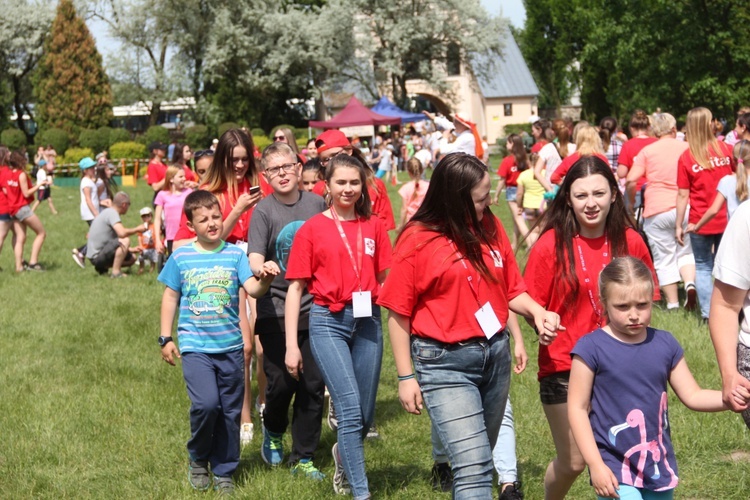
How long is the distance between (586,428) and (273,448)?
9.64 ft

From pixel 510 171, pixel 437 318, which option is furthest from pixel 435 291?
pixel 510 171

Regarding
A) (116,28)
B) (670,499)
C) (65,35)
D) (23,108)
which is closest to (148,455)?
(670,499)

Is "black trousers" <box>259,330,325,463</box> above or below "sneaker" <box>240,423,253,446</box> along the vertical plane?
above

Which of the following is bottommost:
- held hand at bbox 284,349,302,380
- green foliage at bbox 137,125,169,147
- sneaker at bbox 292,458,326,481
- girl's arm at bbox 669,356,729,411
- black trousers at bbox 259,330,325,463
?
sneaker at bbox 292,458,326,481

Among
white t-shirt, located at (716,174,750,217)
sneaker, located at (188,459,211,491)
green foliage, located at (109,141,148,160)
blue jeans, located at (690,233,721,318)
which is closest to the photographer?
sneaker, located at (188,459,211,491)

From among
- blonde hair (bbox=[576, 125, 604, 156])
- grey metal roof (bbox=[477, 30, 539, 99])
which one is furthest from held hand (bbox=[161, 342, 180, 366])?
grey metal roof (bbox=[477, 30, 539, 99])

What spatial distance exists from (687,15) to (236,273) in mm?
23380

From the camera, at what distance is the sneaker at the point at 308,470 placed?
20.0ft

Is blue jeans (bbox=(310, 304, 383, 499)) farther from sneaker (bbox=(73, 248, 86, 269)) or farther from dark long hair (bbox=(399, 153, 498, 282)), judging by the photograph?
sneaker (bbox=(73, 248, 86, 269))

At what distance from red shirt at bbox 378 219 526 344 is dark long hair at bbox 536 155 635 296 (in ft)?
1.16

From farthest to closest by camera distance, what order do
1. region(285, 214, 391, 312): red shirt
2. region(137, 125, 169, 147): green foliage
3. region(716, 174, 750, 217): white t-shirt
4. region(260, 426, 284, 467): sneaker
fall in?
region(137, 125, 169, 147): green foliage, region(716, 174, 750, 217): white t-shirt, region(260, 426, 284, 467): sneaker, region(285, 214, 391, 312): red shirt

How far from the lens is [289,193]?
6105 millimetres

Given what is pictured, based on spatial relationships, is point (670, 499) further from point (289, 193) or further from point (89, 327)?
point (89, 327)

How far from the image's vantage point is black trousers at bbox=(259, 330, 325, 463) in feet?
19.9
